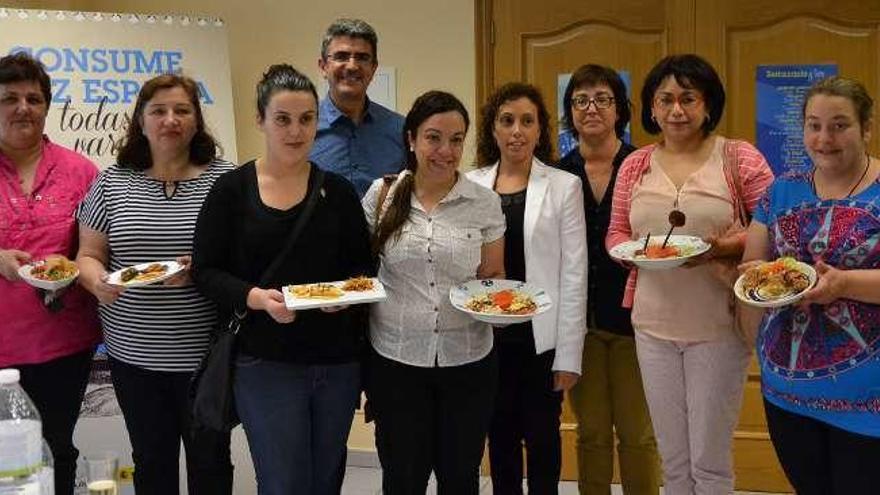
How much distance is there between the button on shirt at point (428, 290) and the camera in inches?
91.6

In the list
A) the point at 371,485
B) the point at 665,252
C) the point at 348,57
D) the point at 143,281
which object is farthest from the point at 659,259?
the point at 371,485

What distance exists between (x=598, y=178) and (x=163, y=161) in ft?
4.18

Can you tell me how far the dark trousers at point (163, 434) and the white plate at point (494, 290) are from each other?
2.52ft

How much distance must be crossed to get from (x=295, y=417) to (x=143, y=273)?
535mm

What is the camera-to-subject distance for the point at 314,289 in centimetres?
215

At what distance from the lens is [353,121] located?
286 centimetres

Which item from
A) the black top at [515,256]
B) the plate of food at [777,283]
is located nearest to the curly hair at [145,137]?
the black top at [515,256]

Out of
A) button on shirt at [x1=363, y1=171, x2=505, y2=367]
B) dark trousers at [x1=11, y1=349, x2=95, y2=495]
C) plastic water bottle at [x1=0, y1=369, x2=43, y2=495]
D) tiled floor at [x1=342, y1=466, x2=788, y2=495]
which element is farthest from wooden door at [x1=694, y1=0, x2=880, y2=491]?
plastic water bottle at [x1=0, y1=369, x2=43, y2=495]

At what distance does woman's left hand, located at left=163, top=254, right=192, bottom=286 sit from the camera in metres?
2.33

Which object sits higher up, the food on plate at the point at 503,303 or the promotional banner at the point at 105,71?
the promotional banner at the point at 105,71

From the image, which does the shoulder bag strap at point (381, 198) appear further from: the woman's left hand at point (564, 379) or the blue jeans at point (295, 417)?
the woman's left hand at point (564, 379)

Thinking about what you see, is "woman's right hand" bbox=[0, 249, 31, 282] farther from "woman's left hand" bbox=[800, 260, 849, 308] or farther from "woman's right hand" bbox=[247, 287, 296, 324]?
"woman's left hand" bbox=[800, 260, 849, 308]

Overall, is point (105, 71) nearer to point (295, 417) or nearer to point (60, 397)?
point (60, 397)

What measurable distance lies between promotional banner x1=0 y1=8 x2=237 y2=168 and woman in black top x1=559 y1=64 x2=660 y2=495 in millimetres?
1687
